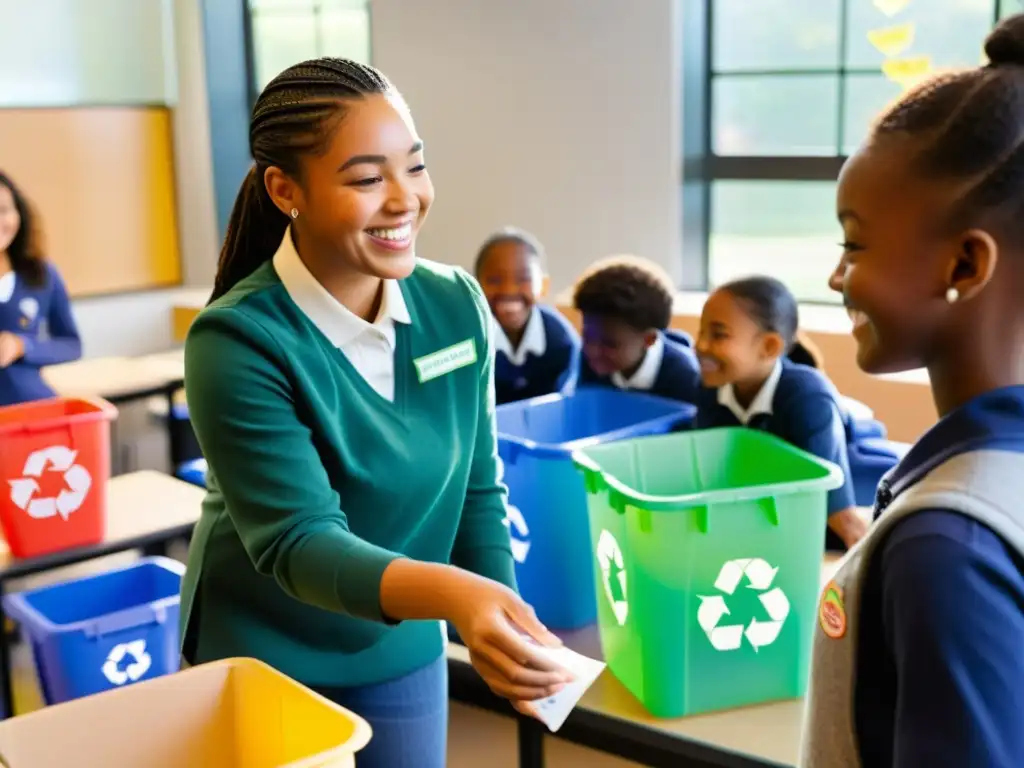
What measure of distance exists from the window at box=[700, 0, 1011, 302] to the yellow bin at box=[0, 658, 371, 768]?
283cm

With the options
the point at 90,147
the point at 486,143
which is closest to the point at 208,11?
the point at 90,147

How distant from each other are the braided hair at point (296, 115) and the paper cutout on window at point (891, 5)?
260cm

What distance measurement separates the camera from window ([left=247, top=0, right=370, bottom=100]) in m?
4.93

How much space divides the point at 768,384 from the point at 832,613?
129cm

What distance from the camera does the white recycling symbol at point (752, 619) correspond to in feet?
5.38

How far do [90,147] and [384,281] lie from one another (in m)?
4.14

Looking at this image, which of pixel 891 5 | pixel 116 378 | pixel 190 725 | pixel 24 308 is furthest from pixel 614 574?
pixel 116 378

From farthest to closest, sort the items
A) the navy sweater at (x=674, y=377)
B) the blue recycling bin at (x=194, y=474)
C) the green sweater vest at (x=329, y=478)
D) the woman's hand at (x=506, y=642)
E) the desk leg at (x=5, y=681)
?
the blue recycling bin at (x=194, y=474), the desk leg at (x=5, y=681), the navy sweater at (x=674, y=377), the green sweater vest at (x=329, y=478), the woman's hand at (x=506, y=642)

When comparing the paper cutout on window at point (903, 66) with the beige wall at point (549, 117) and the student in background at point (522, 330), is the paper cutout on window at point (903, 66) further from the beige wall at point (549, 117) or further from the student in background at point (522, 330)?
the student in background at point (522, 330)

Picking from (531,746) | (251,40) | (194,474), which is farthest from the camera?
(251,40)

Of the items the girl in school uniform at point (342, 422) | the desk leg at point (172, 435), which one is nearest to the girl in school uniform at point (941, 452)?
the girl in school uniform at point (342, 422)

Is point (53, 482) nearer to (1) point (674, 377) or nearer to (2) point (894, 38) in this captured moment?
(1) point (674, 377)

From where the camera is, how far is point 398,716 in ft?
4.52

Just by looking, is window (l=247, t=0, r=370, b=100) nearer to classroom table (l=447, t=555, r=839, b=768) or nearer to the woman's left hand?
the woman's left hand
